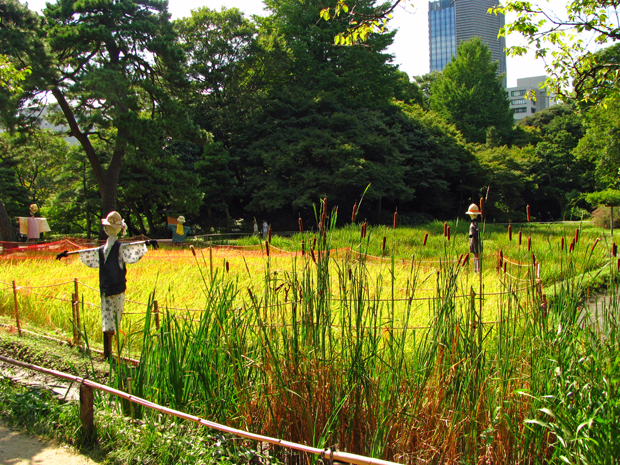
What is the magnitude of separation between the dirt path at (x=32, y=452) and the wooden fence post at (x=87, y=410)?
4.3 inches

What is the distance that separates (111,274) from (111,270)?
3 centimetres

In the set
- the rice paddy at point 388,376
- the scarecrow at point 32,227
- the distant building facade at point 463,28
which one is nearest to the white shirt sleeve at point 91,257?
the rice paddy at point 388,376

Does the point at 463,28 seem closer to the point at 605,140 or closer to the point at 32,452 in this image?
the point at 605,140

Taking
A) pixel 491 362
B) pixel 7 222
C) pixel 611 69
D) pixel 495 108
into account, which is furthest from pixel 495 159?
pixel 491 362

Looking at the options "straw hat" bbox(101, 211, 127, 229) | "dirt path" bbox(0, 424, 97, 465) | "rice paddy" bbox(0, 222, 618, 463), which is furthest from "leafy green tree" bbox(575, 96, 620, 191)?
"dirt path" bbox(0, 424, 97, 465)

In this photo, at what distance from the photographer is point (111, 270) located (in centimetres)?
361

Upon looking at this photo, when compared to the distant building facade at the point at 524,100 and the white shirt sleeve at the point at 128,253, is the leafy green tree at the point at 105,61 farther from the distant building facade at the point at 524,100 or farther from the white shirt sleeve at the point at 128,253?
the distant building facade at the point at 524,100

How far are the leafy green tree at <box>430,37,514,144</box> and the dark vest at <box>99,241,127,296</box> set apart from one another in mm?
29705

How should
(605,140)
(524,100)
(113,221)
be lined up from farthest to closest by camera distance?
(524,100) < (605,140) < (113,221)

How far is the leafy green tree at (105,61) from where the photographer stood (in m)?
12.1

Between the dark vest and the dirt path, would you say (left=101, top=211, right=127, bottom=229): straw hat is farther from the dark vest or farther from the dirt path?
the dirt path

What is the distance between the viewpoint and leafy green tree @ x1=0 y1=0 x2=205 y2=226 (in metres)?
12.1

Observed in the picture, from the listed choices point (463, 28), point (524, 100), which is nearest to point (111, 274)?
point (524, 100)

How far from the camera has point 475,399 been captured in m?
2.04
